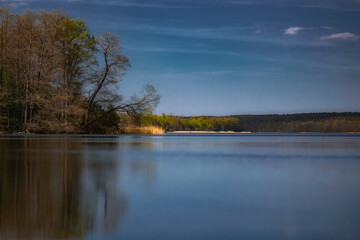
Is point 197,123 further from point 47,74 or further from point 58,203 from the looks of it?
point 58,203

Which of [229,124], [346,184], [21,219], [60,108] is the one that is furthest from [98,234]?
[229,124]


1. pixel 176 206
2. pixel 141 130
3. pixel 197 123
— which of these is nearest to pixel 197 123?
pixel 197 123

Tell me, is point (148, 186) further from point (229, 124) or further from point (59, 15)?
point (229, 124)

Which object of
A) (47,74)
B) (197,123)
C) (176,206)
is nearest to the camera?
(176,206)

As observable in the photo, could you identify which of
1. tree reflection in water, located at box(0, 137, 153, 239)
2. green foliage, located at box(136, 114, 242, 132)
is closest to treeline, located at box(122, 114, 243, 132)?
green foliage, located at box(136, 114, 242, 132)

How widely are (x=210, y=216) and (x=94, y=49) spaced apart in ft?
85.8

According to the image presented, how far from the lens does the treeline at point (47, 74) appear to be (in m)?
25.1

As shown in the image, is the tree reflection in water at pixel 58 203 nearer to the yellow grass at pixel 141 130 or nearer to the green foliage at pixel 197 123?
the yellow grass at pixel 141 130

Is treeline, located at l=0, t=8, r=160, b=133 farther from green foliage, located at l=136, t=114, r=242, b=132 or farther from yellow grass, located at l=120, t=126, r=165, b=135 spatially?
green foliage, located at l=136, t=114, r=242, b=132

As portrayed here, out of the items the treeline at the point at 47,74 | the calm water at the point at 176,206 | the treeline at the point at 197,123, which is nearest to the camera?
the calm water at the point at 176,206

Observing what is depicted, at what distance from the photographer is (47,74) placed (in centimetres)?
2539

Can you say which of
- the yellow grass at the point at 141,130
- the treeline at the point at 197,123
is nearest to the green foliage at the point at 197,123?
the treeline at the point at 197,123

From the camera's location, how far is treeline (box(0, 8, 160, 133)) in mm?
25062

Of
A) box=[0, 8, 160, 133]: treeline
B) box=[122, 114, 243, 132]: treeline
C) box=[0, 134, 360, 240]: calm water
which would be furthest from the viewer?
box=[122, 114, 243, 132]: treeline
